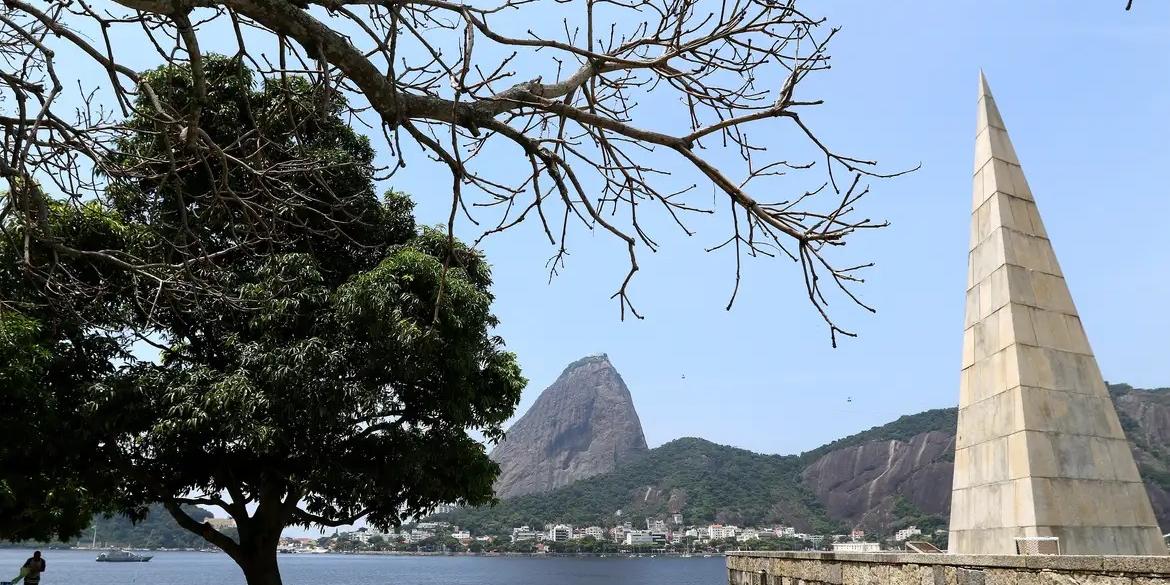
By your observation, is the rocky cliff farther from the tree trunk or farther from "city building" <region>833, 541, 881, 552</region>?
the tree trunk

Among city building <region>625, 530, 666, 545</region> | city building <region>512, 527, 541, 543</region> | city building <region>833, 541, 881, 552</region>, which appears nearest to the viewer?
city building <region>833, 541, 881, 552</region>

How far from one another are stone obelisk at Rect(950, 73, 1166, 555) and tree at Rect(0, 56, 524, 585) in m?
7.61

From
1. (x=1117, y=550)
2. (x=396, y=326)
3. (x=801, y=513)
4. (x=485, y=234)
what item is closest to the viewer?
(x=485, y=234)

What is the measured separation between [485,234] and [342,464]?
13.7 metres

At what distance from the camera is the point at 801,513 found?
140 m

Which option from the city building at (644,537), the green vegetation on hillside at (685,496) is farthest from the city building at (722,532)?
the city building at (644,537)

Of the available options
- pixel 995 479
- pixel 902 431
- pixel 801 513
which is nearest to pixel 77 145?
pixel 995 479

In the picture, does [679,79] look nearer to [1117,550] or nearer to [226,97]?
[1117,550]

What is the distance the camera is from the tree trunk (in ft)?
56.2

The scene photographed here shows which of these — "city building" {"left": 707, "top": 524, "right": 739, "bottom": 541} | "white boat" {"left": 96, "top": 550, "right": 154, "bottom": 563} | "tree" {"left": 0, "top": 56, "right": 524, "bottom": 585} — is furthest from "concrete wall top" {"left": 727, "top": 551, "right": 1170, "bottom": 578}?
"white boat" {"left": 96, "top": 550, "right": 154, "bottom": 563}

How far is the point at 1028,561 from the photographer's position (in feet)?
22.6

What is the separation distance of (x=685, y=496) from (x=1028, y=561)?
163 metres

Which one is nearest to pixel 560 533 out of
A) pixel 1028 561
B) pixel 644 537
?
pixel 644 537

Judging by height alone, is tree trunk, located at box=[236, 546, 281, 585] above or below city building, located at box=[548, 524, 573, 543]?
above
